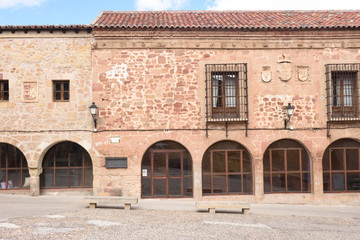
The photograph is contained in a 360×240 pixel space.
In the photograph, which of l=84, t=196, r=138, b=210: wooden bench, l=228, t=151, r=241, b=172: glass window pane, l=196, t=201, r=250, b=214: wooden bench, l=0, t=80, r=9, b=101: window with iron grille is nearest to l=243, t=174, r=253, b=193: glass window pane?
l=228, t=151, r=241, b=172: glass window pane

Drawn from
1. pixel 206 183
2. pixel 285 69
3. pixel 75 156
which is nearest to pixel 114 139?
pixel 75 156

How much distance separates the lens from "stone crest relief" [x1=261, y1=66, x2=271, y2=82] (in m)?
11.0

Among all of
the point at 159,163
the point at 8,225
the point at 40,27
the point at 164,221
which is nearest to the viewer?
the point at 8,225

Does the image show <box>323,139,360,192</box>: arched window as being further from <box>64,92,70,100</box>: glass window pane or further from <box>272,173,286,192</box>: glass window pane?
<box>64,92,70,100</box>: glass window pane

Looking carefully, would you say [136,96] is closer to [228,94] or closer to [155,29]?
[155,29]

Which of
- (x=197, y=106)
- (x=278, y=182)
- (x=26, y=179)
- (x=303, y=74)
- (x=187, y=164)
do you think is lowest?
(x=278, y=182)

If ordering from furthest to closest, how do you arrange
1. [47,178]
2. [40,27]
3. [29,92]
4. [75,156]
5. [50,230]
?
[75,156] < [47,178] < [29,92] < [40,27] < [50,230]

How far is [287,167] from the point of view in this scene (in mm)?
11273

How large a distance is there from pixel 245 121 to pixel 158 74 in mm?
3251

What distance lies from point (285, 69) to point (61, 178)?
8480 mm

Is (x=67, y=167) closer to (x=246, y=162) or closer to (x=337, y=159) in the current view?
(x=246, y=162)

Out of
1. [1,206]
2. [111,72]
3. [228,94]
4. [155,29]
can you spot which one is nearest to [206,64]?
[228,94]

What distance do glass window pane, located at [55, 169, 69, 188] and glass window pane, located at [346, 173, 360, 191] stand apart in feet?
31.6

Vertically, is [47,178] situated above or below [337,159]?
below
